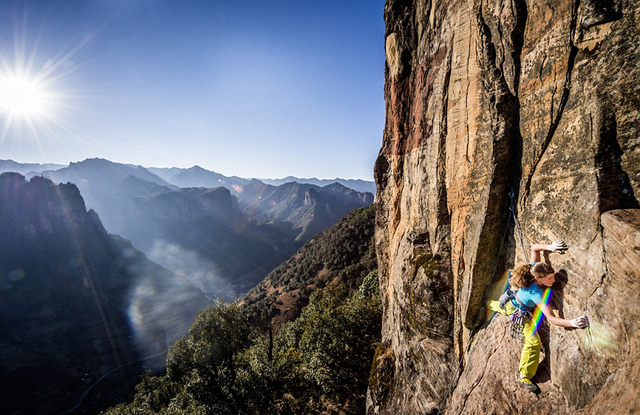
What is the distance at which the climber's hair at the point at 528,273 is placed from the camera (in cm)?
525

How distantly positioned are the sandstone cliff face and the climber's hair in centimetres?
38

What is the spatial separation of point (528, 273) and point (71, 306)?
10859 cm

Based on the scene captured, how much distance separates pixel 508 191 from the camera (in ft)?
22.3

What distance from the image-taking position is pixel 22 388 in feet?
163

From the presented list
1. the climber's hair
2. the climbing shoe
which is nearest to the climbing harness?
the climber's hair

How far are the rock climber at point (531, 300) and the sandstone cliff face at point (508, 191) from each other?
0.25 m

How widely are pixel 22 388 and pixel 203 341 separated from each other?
6493 centimetres

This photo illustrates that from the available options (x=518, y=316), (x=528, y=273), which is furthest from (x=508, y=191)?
(x=518, y=316)

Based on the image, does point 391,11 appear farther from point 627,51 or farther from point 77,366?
point 77,366

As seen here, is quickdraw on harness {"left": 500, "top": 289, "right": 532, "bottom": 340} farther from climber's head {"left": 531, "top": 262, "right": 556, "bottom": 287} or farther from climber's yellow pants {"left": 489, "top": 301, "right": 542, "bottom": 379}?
climber's head {"left": 531, "top": 262, "right": 556, "bottom": 287}

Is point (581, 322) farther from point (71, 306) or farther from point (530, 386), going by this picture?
point (71, 306)

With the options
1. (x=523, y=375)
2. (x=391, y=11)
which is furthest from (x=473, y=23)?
(x=523, y=375)

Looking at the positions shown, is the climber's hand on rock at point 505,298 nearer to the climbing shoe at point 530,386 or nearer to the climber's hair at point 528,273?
the climber's hair at point 528,273

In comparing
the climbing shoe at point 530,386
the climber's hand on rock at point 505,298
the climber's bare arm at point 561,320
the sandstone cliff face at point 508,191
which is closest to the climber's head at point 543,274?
the sandstone cliff face at point 508,191
